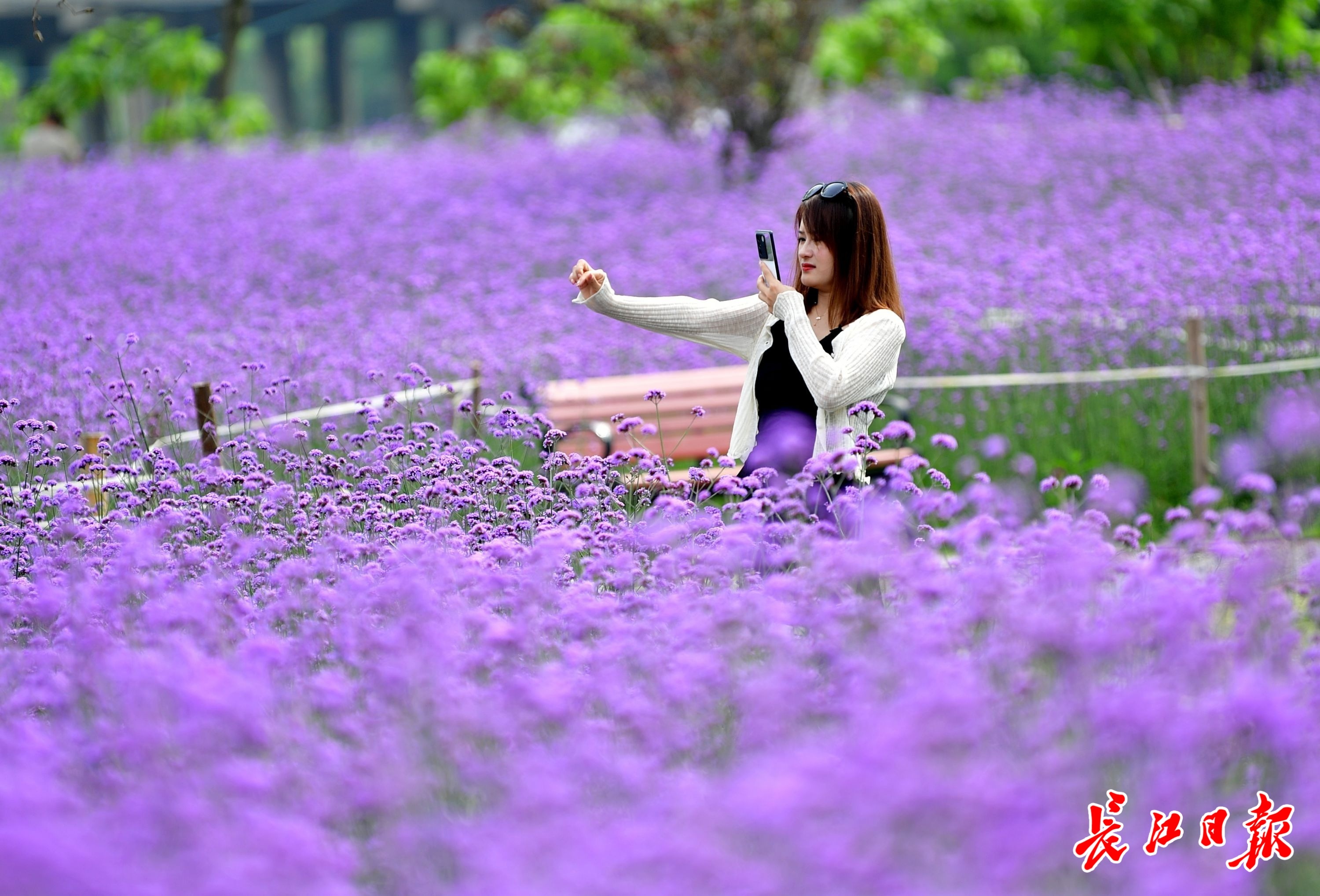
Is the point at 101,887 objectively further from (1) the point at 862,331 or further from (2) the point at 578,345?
(2) the point at 578,345

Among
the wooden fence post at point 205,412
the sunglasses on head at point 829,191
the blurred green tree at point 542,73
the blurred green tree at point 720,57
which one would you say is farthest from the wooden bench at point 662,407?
the blurred green tree at point 542,73

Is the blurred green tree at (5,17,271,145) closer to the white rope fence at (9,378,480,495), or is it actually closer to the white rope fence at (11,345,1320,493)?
the white rope fence at (9,378,480,495)

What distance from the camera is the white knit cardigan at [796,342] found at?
3.71 metres

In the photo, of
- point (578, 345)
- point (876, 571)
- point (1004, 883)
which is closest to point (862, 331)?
point (876, 571)

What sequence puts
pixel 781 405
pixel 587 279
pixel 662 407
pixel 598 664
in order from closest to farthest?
pixel 598 664 → pixel 781 405 → pixel 587 279 → pixel 662 407

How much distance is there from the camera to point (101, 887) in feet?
5.15

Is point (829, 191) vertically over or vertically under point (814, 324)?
over

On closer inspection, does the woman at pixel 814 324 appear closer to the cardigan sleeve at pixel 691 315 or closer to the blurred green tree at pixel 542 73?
the cardigan sleeve at pixel 691 315

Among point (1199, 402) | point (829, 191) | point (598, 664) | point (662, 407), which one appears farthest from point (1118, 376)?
point (598, 664)

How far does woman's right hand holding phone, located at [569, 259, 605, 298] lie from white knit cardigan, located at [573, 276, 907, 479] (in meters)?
0.01

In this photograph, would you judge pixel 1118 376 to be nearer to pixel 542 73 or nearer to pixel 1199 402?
pixel 1199 402

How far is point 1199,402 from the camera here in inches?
252

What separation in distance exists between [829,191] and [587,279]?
0.71m

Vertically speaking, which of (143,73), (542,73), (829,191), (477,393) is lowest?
(477,393)
